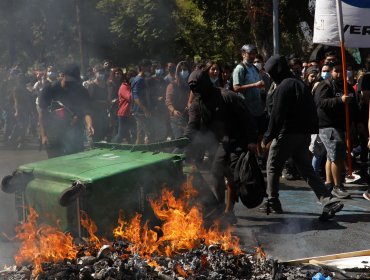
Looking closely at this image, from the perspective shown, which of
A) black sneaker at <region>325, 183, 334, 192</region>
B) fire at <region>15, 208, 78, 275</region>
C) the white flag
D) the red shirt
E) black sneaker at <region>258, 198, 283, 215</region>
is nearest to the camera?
fire at <region>15, 208, 78, 275</region>

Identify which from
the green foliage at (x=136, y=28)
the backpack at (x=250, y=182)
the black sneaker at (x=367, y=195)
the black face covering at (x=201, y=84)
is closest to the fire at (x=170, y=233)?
the backpack at (x=250, y=182)

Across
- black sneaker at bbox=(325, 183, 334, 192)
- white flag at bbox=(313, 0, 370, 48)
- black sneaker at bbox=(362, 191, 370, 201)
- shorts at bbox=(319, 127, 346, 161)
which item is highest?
white flag at bbox=(313, 0, 370, 48)

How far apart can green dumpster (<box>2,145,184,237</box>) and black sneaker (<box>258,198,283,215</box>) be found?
1744 mm

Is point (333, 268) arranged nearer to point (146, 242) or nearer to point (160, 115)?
point (146, 242)

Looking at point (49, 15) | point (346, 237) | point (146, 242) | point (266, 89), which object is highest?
point (49, 15)

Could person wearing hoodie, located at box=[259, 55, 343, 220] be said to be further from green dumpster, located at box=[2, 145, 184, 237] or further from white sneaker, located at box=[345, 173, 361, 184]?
white sneaker, located at box=[345, 173, 361, 184]

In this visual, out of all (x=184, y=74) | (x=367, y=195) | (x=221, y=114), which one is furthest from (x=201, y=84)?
(x=184, y=74)

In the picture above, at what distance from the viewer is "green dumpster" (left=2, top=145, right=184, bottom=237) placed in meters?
5.08

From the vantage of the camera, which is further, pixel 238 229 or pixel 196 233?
pixel 238 229

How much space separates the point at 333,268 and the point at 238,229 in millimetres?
1877

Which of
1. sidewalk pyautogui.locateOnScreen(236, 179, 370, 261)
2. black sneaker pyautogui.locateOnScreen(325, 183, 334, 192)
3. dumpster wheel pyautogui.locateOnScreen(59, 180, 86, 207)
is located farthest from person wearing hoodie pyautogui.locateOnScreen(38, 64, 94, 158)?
black sneaker pyautogui.locateOnScreen(325, 183, 334, 192)

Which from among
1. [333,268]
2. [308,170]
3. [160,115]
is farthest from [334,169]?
[160,115]

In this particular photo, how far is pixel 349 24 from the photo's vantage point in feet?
28.6

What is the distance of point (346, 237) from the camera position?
20.7 feet
